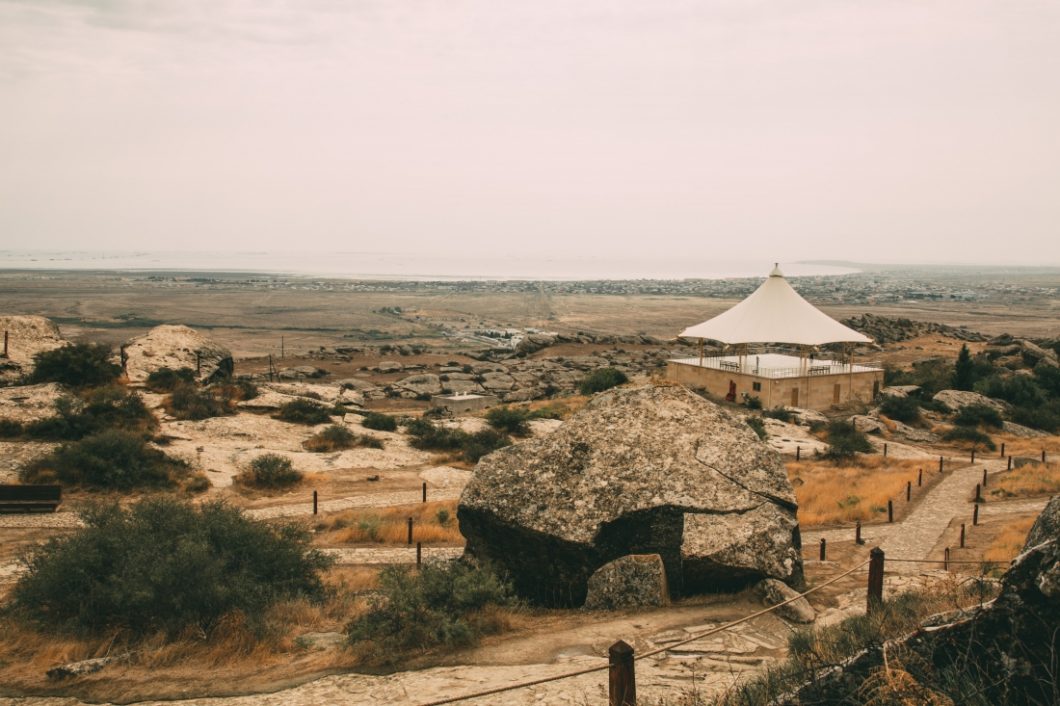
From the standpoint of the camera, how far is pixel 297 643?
8.22m

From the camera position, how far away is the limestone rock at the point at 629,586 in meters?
8.92

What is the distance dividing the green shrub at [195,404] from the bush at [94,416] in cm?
120

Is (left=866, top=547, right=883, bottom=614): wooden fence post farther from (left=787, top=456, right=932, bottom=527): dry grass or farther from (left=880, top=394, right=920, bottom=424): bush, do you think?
(left=880, top=394, right=920, bottom=424): bush

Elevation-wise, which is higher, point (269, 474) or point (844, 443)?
point (269, 474)

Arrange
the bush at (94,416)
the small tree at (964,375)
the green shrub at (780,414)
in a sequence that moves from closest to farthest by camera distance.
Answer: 1. the bush at (94,416)
2. the green shrub at (780,414)
3. the small tree at (964,375)

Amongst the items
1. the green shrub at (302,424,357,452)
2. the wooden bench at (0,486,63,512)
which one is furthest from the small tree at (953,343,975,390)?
the wooden bench at (0,486,63,512)

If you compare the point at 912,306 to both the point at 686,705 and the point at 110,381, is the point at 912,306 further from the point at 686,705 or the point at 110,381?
the point at 686,705

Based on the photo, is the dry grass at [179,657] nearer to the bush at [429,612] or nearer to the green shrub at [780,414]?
the bush at [429,612]

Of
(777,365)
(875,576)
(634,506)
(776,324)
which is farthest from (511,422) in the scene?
(875,576)

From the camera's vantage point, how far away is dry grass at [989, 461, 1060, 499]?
1941cm

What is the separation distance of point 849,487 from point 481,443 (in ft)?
37.5

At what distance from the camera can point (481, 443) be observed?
82.4 feet

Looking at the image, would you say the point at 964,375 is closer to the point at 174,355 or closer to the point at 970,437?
the point at 970,437

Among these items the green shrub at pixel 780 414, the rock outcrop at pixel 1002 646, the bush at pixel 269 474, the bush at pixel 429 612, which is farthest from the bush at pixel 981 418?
the rock outcrop at pixel 1002 646
